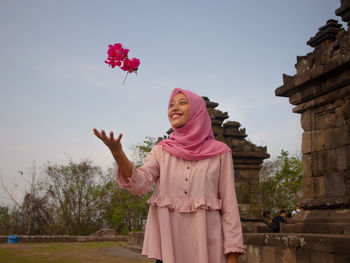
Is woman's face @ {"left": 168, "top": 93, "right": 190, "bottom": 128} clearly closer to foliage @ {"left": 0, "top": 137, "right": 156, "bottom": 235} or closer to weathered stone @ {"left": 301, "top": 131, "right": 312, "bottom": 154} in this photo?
weathered stone @ {"left": 301, "top": 131, "right": 312, "bottom": 154}

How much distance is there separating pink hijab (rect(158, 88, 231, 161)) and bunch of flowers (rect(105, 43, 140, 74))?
21.9 inches

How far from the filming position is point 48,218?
21266mm

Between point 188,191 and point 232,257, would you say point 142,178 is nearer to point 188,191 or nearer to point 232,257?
point 188,191

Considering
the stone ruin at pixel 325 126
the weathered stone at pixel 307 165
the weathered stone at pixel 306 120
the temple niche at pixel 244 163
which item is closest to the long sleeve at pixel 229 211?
the stone ruin at pixel 325 126

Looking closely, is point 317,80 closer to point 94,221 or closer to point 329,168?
point 329,168

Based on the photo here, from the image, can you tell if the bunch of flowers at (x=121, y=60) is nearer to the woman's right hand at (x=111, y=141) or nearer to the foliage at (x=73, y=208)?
the woman's right hand at (x=111, y=141)

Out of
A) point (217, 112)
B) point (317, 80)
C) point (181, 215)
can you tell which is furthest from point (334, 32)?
point (181, 215)

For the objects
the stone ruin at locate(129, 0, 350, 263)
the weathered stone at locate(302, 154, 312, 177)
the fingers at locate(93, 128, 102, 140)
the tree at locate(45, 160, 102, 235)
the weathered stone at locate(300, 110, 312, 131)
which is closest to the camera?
the fingers at locate(93, 128, 102, 140)

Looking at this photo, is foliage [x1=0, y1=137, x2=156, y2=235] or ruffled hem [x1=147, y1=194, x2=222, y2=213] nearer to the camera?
ruffled hem [x1=147, y1=194, x2=222, y2=213]

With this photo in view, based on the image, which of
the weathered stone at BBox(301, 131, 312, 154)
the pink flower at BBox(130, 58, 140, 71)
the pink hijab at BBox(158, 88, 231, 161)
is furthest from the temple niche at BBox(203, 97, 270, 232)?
the pink hijab at BBox(158, 88, 231, 161)

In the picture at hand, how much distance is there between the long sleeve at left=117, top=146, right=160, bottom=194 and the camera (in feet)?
7.56

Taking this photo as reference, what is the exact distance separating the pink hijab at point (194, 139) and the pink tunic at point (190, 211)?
0.06m

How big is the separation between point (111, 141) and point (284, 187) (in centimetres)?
2541

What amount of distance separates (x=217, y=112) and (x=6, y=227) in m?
16.7
